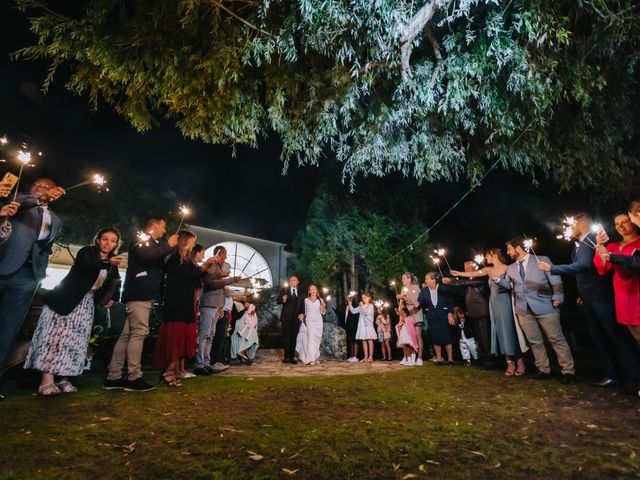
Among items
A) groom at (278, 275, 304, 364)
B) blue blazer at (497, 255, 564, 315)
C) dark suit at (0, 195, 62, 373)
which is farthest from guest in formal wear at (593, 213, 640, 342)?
dark suit at (0, 195, 62, 373)

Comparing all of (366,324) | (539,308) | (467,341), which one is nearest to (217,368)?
(366,324)

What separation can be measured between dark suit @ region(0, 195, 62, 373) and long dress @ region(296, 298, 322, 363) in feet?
18.4

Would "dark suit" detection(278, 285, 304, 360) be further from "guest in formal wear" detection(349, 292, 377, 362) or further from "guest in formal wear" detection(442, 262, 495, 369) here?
"guest in formal wear" detection(442, 262, 495, 369)

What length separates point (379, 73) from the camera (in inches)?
250

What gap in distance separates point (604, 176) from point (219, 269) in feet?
27.1

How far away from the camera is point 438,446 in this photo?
2.37 meters

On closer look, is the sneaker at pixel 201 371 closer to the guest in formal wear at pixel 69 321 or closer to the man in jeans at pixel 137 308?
the man in jeans at pixel 137 308

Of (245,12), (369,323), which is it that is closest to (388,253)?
(369,323)

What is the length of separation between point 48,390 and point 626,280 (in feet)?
22.0

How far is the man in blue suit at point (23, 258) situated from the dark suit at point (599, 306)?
6.49 meters

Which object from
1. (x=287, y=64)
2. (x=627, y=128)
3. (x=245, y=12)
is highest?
(x=245, y=12)

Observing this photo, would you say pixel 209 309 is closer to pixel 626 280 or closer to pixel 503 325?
pixel 503 325

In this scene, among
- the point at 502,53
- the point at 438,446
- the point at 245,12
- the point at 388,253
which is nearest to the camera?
the point at 438,446

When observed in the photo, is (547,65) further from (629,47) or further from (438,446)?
(438,446)
